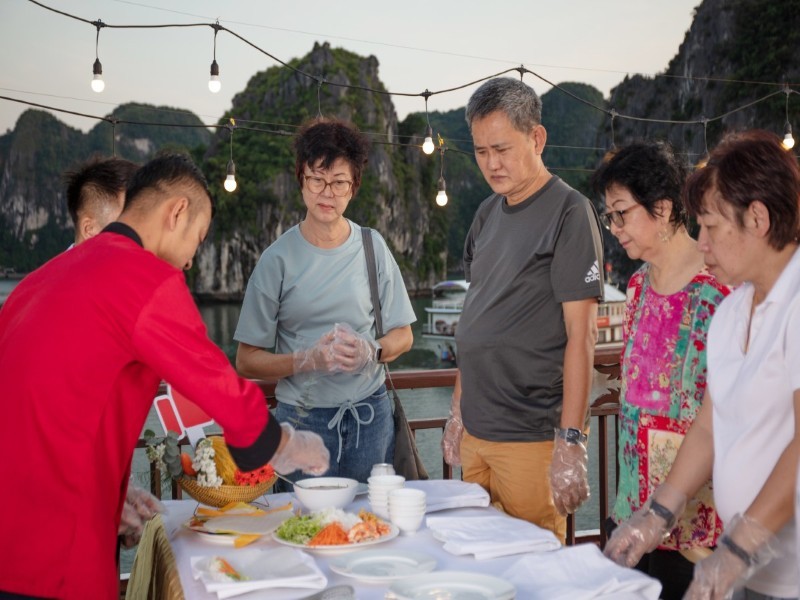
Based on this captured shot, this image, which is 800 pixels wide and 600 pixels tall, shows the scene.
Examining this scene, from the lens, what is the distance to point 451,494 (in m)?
1.92

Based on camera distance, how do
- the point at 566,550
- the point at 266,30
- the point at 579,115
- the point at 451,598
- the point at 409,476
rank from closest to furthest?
the point at 451,598 < the point at 566,550 < the point at 409,476 < the point at 266,30 < the point at 579,115

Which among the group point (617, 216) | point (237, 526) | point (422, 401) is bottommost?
point (422, 401)

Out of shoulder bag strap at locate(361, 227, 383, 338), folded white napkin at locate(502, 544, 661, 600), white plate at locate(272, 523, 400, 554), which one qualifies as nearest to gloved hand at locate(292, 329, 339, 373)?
shoulder bag strap at locate(361, 227, 383, 338)

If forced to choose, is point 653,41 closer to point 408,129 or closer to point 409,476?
point 408,129

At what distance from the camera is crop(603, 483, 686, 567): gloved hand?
150 centimetres

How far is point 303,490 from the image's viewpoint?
180cm

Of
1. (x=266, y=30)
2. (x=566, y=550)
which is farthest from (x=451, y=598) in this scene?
(x=266, y=30)

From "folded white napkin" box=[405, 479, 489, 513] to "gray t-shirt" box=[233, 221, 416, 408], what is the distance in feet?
1.40

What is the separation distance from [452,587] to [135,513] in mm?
764

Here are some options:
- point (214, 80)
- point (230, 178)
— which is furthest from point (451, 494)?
point (230, 178)

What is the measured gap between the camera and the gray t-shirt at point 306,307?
2336mm

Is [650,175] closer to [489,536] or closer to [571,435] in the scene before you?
[571,435]

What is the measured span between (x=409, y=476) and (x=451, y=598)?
1.16 m

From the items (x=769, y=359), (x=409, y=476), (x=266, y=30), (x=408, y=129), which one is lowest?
(x=409, y=476)
